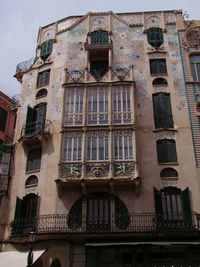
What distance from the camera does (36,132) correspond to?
26.0m

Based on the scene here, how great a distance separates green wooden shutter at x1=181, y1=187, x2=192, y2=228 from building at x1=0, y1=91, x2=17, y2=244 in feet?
38.5

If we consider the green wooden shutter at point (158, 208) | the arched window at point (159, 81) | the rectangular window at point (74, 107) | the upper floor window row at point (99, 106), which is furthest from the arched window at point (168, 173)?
the arched window at point (159, 81)

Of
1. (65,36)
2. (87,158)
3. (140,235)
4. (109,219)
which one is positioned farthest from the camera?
(65,36)

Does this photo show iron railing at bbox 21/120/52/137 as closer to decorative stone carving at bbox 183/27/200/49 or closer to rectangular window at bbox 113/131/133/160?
rectangular window at bbox 113/131/133/160

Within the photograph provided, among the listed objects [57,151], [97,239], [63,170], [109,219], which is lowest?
[97,239]

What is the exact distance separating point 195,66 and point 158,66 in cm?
292

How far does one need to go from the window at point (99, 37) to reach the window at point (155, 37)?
3.61m

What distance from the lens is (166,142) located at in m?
25.4

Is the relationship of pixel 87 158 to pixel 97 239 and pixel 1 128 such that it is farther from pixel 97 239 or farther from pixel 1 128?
pixel 1 128

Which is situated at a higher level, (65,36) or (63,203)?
(65,36)

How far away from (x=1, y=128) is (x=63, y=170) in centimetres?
1134

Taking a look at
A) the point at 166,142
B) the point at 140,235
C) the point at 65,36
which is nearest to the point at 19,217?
the point at 140,235

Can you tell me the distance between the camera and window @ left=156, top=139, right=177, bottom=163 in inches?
976

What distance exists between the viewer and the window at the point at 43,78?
97.6 ft
